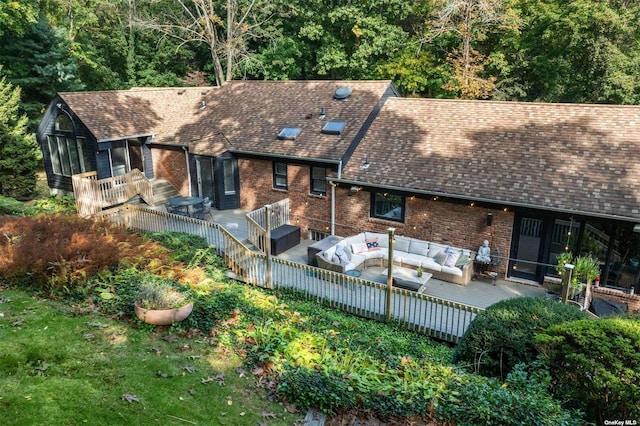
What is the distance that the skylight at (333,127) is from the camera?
16.8m

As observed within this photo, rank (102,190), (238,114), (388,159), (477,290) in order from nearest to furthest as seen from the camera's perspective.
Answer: (477,290) → (388,159) → (102,190) → (238,114)

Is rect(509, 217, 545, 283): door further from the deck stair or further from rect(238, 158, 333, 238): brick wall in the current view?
the deck stair

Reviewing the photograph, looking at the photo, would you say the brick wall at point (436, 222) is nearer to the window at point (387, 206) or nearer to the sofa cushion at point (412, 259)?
the window at point (387, 206)

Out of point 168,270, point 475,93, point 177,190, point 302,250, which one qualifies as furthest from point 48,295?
point 475,93

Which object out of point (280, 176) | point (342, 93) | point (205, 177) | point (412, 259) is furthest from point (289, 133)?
point (412, 259)

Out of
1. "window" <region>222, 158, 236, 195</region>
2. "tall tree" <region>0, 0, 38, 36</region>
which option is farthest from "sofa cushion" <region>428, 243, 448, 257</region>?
"tall tree" <region>0, 0, 38, 36</region>

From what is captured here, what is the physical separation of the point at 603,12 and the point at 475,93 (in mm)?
7284

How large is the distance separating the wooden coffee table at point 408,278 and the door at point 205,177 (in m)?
9.45

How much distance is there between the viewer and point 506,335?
7664mm

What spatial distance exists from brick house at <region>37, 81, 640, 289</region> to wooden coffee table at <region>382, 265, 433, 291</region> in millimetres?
1863

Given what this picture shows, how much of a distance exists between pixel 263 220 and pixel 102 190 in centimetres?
721

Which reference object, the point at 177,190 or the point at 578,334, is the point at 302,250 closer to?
the point at 177,190

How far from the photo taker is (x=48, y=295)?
9125 mm

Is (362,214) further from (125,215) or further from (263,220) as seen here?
(125,215)
